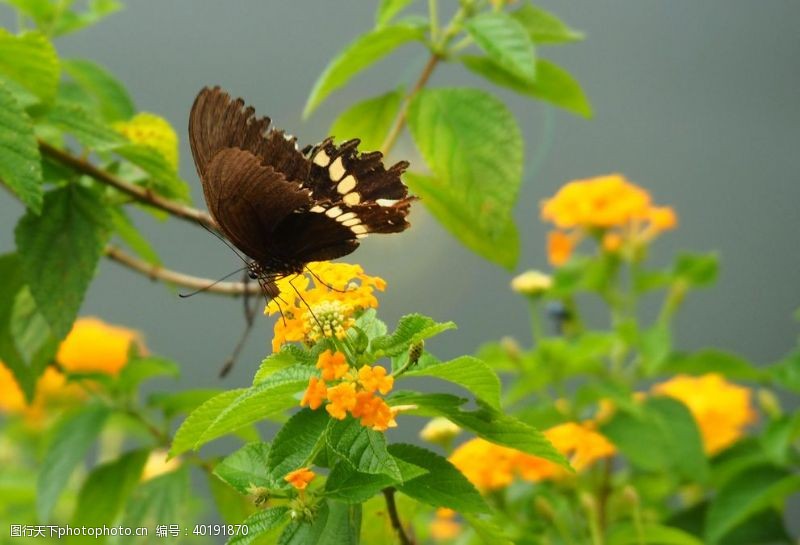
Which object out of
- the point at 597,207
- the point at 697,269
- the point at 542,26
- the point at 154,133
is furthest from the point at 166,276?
the point at 697,269

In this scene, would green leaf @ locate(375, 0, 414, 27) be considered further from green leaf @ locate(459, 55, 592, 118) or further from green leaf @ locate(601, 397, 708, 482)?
green leaf @ locate(601, 397, 708, 482)

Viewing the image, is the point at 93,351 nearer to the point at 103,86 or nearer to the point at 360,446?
the point at 103,86

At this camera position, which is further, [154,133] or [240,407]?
[154,133]

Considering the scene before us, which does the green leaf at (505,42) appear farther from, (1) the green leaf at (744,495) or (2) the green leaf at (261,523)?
(1) the green leaf at (744,495)

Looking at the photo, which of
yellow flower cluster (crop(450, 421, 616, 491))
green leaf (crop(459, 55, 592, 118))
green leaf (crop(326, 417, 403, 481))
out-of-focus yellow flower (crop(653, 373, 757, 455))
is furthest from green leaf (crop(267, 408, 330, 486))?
out-of-focus yellow flower (crop(653, 373, 757, 455))

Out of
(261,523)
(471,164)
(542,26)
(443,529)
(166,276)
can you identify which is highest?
(542,26)

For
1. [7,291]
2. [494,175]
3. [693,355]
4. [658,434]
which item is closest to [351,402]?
[494,175]
